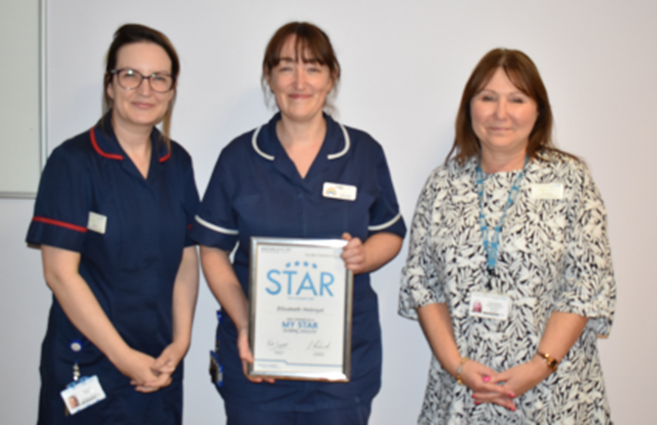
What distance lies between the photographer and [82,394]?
1.74 metres

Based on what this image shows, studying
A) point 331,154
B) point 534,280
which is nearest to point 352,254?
point 331,154

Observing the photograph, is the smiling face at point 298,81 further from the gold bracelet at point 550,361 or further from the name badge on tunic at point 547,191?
the gold bracelet at point 550,361

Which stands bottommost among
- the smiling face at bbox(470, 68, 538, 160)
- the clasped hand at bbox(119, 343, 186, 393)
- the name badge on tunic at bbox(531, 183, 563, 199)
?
the clasped hand at bbox(119, 343, 186, 393)

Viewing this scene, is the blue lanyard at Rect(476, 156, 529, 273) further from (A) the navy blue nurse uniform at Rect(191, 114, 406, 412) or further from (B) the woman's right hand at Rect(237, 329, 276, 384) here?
(B) the woman's right hand at Rect(237, 329, 276, 384)

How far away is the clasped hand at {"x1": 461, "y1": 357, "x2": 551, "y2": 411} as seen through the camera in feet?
5.67

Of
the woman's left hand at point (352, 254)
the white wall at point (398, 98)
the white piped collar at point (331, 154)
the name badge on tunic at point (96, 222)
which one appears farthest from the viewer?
the white wall at point (398, 98)

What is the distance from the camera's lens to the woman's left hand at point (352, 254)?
163 cm

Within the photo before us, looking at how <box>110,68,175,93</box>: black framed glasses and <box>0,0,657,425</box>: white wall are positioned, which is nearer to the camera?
<box>110,68,175,93</box>: black framed glasses

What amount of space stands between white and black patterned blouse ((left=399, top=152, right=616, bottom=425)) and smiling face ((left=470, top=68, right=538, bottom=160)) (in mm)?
137

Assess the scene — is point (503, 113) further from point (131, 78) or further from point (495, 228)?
point (131, 78)

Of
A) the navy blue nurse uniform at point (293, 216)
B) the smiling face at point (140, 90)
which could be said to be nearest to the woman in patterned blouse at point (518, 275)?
the navy blue nurse uniform at point (293, 216)

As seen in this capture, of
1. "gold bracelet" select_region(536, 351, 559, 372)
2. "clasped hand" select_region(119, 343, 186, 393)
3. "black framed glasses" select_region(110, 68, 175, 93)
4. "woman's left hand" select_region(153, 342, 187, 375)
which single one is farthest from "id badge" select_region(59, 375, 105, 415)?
"gold bracelet" select_region(536, 351, 559, 372)

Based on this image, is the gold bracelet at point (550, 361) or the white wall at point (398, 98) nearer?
the gold bracelet at point (550, 361)

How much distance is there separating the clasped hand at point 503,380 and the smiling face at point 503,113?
0.81 metres
